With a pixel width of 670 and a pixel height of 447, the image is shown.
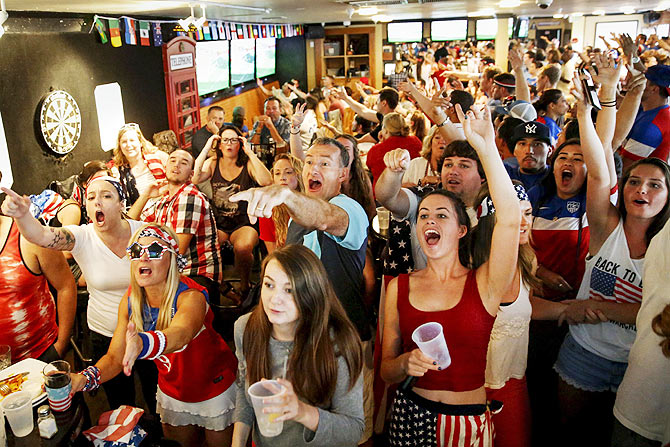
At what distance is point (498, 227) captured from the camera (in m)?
1.83

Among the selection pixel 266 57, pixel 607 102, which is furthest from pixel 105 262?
pixel 266 57

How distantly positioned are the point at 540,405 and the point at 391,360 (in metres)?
1.34

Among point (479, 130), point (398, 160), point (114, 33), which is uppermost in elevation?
point (114, 33)

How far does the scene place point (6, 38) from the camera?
13.4 feet

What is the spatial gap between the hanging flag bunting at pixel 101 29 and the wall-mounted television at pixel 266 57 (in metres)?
6.74

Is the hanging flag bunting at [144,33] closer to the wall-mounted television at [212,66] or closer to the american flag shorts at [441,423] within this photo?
the wall-mounted television at [212,66]

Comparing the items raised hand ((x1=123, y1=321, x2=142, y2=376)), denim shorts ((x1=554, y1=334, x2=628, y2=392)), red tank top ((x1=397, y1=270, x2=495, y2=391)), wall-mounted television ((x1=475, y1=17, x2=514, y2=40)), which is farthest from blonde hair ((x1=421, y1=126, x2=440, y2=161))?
wall-mounted television ((x1=475, y1=17, x2=514, y2=40))

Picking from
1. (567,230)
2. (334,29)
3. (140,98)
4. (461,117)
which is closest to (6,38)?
(140,98)

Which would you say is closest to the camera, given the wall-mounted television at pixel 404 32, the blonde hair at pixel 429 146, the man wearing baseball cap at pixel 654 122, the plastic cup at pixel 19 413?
the plastic cup at pixel 19 413

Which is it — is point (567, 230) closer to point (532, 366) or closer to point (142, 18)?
point (532, 366)

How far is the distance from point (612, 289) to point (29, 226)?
248 centimetres

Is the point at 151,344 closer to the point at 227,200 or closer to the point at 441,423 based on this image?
the point at 441,423

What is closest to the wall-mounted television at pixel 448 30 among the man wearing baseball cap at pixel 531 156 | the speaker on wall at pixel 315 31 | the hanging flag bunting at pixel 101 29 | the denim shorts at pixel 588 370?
the speaker on wall at pixel 315 31

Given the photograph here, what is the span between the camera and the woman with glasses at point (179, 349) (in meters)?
2.17
